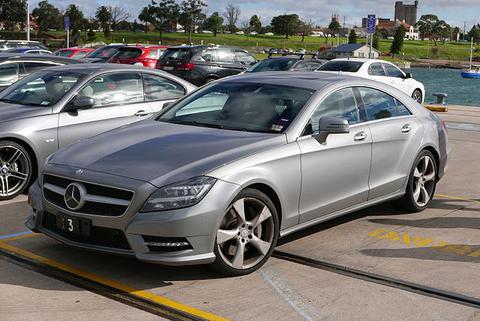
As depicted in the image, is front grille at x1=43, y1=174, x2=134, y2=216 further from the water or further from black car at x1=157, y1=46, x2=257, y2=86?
the water

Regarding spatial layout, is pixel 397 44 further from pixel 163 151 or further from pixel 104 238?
pixel 104 238

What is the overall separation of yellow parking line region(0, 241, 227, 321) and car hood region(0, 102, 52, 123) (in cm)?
218

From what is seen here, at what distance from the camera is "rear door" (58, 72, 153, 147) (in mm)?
7746

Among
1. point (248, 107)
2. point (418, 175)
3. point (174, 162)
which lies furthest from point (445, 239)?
point (174, 162)

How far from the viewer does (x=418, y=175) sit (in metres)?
6.99

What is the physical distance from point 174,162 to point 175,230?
21.6 inches

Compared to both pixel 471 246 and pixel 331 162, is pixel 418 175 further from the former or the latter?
pixel 331 162

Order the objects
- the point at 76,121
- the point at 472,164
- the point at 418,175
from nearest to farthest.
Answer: the point at 418,175 → the point at 76,121 → the point at 472,164

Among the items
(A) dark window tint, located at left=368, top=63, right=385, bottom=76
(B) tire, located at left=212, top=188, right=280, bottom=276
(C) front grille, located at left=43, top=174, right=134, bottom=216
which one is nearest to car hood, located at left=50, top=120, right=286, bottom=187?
(C) front grille, located at left=43, top=174, right=134, bottom=216

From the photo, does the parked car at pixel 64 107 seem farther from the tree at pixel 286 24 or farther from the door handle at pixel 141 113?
the tree at pixel 286 24

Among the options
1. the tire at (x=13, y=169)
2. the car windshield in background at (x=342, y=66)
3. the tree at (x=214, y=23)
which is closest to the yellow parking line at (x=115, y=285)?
the tire at (x=13, y=169)

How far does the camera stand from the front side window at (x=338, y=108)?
5.70 metres

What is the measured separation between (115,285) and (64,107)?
3.58 meters

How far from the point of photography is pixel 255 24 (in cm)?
18638
